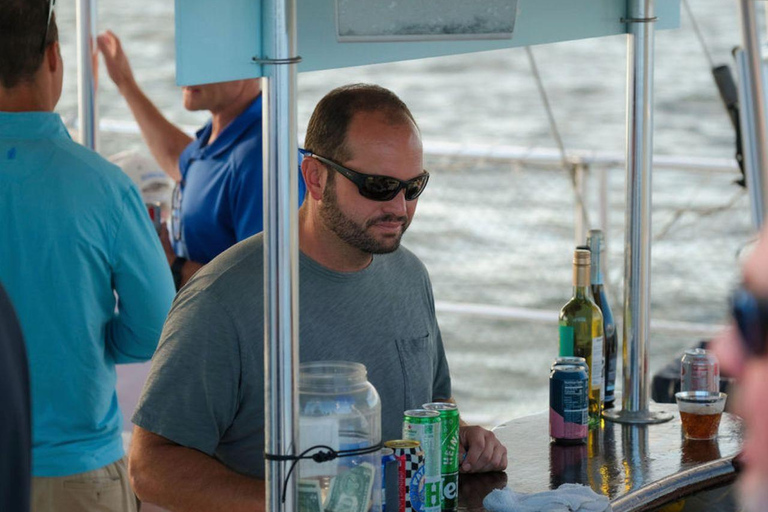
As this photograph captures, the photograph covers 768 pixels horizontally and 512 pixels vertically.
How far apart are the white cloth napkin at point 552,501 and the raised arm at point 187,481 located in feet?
1.11

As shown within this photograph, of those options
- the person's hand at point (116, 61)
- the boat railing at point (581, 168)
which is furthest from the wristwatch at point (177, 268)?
the boat railing at point (581, 168)

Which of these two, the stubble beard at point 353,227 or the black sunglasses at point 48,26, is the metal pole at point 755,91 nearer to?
the stubble beard at point 353,227

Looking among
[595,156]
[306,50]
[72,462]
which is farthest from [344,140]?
[595,156]

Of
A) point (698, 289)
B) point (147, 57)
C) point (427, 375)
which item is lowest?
point (698, 289)

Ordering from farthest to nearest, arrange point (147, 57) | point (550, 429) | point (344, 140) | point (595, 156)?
1. point (147, 57)
2. point (595, 156)
3. point (550, 429)
4. point (344, 140)

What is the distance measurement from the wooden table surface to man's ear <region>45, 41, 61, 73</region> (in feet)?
3.52

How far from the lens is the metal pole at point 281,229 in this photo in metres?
1.27

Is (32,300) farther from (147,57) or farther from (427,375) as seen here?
(147,57)

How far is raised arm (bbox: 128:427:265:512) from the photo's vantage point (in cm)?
172

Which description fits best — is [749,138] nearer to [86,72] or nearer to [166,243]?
[166,243]

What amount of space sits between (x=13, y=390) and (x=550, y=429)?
123 centimetres

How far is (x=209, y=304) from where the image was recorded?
70.9 inches

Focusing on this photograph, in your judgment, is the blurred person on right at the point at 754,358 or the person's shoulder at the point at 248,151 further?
the person's shoulder at the point at 248,151

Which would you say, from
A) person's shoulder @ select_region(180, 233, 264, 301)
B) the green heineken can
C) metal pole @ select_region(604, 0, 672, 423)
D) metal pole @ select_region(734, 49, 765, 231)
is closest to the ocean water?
metal pole @ select_region(734, 49, 765, 231)
